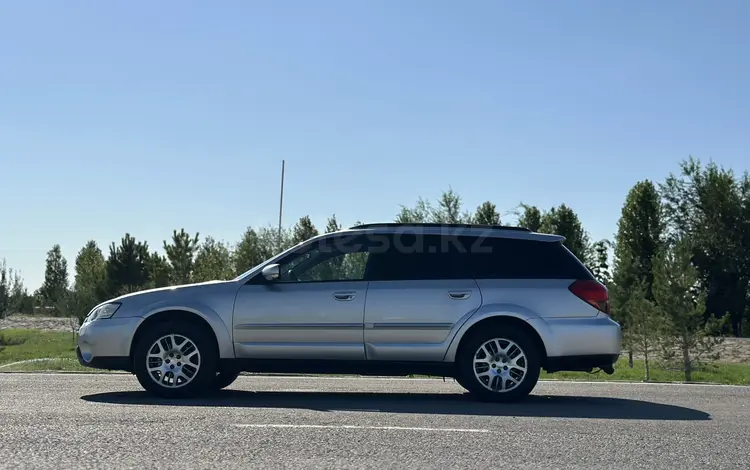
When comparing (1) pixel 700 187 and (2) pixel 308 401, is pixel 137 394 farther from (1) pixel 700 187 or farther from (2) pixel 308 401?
(1) pixel 700 187

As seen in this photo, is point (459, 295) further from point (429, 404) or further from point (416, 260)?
point (429, 404)

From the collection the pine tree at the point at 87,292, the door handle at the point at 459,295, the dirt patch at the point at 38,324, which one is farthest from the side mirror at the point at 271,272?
the dirt patch at the point at 38,324

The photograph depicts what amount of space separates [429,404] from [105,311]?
11.9 ft

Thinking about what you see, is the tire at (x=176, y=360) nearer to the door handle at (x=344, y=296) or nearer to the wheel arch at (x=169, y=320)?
the wheel arch at (x=169, y=320)

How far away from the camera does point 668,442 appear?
683cm

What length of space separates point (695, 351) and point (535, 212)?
35421 mm

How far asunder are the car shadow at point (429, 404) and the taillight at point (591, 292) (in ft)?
3.39

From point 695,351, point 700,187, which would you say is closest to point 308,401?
point 695,351

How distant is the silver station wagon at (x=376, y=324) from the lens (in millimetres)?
9438

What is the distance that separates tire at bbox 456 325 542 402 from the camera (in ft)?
30.7

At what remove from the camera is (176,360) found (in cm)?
951

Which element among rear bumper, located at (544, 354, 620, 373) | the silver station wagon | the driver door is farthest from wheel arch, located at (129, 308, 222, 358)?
rear bumper, located at (544, 354, 620, 373)

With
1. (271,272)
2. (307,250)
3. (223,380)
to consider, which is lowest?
(223,380)

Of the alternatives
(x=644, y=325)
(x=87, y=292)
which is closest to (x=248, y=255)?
(x=87, y=292)
